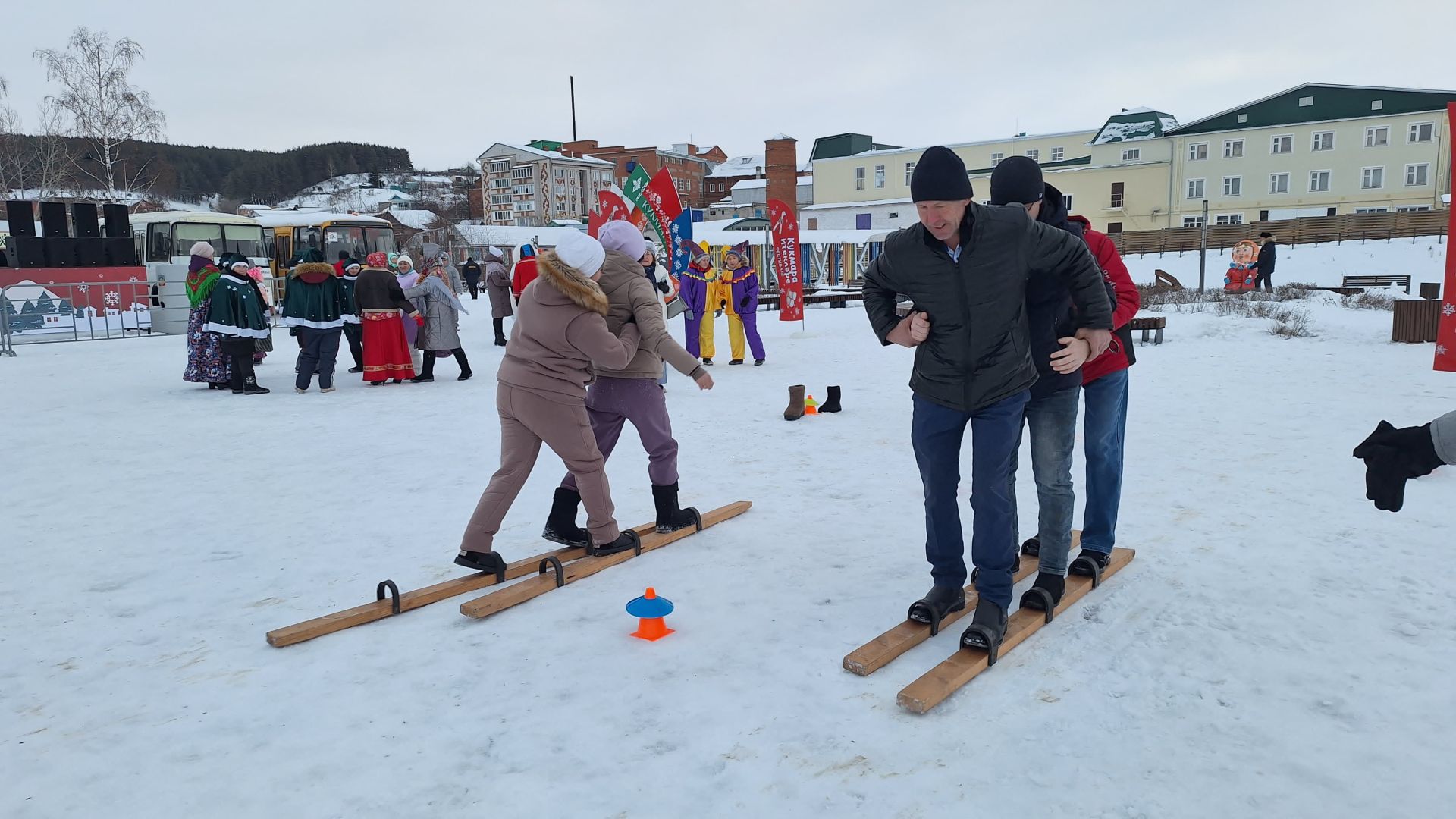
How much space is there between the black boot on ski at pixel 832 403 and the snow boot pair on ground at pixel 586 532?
146 inches

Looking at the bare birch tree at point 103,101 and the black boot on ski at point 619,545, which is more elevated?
the bare birch tree at point 103,101

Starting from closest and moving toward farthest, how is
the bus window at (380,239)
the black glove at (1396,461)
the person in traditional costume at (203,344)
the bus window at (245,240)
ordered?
1. the black glove at (1396,461)
2. the person in traditional costume at (203,344)
3. the bus window at (245,240)
4. the bus window at (380,239)

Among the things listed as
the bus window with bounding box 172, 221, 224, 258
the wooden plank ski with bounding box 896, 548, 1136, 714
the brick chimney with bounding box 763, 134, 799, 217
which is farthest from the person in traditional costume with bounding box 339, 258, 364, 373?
the brick chimney with bounding box 763, 134, 799, 217

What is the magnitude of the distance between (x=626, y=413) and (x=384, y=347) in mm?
7579

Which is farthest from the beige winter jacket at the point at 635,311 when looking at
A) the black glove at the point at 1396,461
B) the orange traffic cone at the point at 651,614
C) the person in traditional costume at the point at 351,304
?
the person in traditional costume at the point at 351,304

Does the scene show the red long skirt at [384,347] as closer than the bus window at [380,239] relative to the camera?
Yes

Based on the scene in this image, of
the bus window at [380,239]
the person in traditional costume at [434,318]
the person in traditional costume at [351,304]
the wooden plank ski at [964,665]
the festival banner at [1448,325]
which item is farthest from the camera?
the bus window at [380,239]

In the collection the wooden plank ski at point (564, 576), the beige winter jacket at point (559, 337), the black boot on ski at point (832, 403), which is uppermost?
the beige winter jacket at point (559, 337)

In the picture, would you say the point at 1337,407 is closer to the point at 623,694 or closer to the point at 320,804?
the point at 623,694

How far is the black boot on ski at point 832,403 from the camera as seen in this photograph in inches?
324

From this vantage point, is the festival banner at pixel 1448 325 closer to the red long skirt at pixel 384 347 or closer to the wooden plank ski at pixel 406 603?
the wooden plank ski at pixel 406 603

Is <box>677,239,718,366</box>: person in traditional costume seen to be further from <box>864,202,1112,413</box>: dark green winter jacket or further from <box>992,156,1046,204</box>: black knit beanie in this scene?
<box>864,202,1112,413</box>: dark green winter jacket

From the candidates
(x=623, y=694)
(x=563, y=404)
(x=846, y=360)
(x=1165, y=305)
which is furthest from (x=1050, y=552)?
(x=1165, y=305)

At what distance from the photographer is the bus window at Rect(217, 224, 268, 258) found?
2384cm
